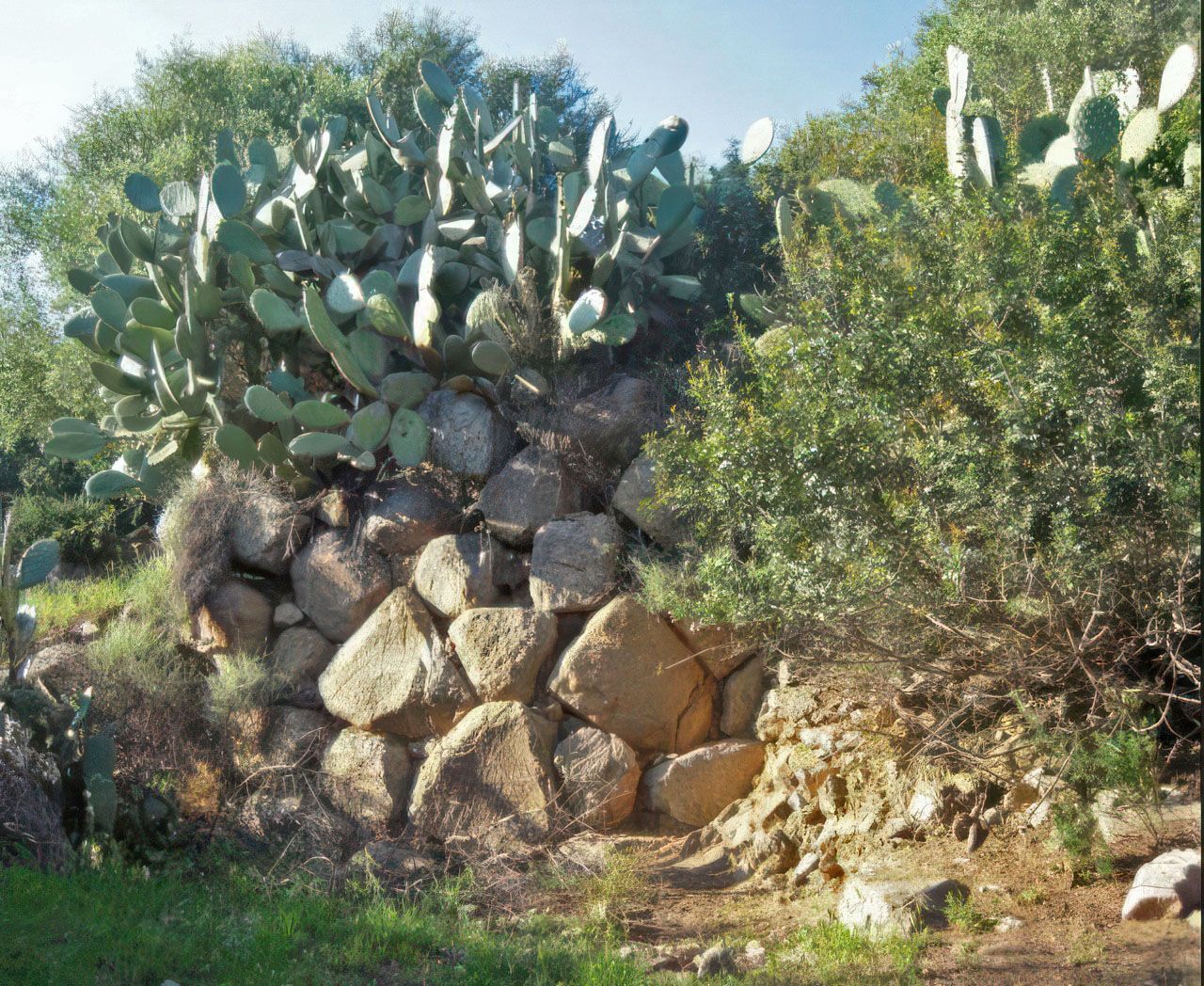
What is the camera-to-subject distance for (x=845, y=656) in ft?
16.6

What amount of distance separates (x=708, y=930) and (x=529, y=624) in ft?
7.55

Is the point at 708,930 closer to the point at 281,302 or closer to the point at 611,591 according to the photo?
the point at 611,591

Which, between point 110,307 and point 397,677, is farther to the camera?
point 110,307

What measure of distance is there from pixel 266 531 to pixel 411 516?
1.08 m

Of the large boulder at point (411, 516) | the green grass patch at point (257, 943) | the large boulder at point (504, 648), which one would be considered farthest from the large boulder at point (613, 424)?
the green grass patch at point (257, 943)

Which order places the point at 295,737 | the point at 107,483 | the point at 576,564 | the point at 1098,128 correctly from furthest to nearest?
the point at 107,483, the point at 295,737, the point at 576,564, the point at 1098,128

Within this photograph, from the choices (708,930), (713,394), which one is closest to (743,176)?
(713,394)

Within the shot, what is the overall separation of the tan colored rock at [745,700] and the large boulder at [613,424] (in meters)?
1.63

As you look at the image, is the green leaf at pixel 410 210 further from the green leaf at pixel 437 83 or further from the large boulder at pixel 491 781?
the large boulder at pixel 491 781

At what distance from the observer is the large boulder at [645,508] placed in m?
6.47

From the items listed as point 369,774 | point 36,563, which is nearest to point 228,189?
point 36,563

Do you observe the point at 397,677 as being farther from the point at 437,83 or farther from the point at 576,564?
the point at 437,83

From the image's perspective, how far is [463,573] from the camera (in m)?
6.83

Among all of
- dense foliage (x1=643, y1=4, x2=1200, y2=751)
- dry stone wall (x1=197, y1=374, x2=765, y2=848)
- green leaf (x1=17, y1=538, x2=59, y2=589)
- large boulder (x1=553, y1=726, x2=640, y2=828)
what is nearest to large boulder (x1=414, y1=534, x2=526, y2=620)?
dry stone wall (x1=197, y1=374, x2=765, y2=848)
